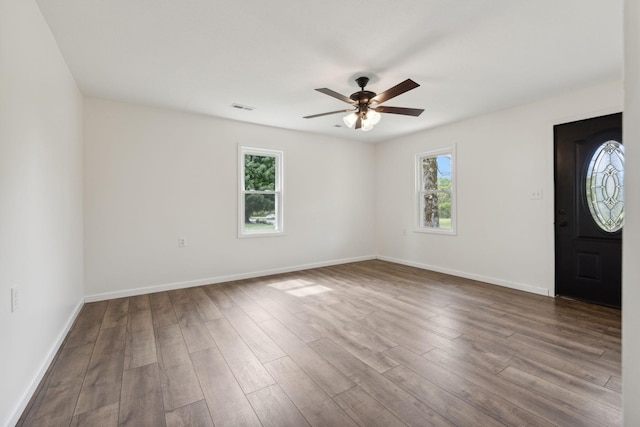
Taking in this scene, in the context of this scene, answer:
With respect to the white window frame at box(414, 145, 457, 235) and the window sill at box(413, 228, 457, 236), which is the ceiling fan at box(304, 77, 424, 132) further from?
the window sill at box(413, 228, 457, 236)

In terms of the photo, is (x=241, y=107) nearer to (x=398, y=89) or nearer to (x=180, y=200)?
(x=180, y=200)

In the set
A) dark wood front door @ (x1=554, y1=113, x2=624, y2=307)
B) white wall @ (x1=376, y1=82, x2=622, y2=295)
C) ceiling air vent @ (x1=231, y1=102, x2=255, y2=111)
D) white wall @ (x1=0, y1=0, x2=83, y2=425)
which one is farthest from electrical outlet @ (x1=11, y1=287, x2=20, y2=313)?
dark wood front door @ (x1=554, y1=113, x2=624, y2=307)

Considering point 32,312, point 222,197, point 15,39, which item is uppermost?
point 15,39

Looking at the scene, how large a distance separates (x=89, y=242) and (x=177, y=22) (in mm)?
2808

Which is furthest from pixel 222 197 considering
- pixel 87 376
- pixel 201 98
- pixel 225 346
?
pixel 87 376

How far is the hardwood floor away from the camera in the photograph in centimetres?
163

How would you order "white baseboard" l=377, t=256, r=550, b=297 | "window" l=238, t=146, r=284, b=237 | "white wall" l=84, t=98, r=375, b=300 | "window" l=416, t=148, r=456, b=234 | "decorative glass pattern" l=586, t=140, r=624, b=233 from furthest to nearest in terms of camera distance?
1. "window" l=416, t=148, r=456, b=234
2. "window" l=238, t=146, r=284, b=237
3. "white baseboard" l=377, t=256, r=550, b=297
4. "white wall" l=84, t=98, r=375, b=300
5. "decorative glass pattern" l=586, t=140, r=624, b=233

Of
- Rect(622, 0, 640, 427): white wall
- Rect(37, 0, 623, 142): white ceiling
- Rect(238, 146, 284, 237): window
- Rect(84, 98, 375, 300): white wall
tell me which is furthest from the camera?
Rect(238, 146, 284, 237): window

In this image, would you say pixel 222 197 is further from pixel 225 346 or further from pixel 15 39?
pixel 15 39

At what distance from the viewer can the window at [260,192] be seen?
15.1 feet

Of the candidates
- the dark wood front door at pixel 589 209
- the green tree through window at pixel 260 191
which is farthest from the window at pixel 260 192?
the dark wood front door at pixel 589 209

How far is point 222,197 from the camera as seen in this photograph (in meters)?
4.39

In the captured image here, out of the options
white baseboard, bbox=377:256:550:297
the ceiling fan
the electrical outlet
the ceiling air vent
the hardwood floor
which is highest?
the ceiling air vent

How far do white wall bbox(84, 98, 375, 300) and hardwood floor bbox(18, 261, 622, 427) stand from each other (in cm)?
58
